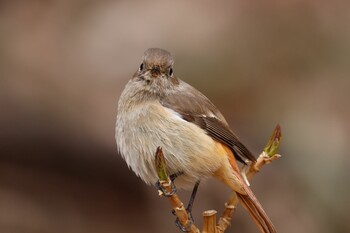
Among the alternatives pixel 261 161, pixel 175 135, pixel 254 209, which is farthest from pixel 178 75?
pixel 261 161

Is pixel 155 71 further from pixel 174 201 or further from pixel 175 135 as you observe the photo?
pixel 174 201

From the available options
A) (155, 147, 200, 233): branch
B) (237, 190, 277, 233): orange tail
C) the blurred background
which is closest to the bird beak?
(237, 190, 277, 233): orange tail

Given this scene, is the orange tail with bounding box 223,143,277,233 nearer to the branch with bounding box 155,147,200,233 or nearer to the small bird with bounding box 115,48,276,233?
the small bird with bounding box 115,48,276,233

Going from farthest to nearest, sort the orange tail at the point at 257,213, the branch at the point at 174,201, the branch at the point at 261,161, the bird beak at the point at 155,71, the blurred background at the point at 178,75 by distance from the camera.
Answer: the blurred background at the point at 178,75, the bird beak at the point at 155,71, the orange tail at the point at 257,213, the branch at the point at 261,161, the branch at the point at 174,201

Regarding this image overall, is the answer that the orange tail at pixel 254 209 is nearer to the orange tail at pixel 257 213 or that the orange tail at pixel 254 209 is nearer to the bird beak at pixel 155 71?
the orange tail at pixel 257 213

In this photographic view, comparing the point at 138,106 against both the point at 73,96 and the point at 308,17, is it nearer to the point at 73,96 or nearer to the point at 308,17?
the point at 73,96

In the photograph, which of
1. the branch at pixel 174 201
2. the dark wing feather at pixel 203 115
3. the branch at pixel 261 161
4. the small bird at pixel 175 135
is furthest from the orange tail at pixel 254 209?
the branch at pixel 174 201
